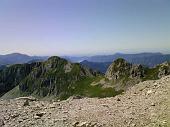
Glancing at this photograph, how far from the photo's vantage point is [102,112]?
18.4 metres

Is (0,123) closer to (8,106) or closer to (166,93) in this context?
(8,106)

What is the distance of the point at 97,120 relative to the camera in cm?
1700

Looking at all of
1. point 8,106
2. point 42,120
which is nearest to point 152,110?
point 42,120

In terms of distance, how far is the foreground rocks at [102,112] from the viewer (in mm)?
16453

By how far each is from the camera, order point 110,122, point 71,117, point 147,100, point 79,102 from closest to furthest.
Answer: point 110,122, point 71,117, point 147,100, point 79,102

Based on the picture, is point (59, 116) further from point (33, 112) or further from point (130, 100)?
point (130, 100)

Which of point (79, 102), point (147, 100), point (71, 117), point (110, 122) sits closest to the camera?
point (110, 122)

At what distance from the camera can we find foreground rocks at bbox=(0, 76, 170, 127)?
16.5m

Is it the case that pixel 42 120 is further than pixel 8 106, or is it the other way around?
pixel 8 106

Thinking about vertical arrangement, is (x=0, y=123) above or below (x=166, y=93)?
below

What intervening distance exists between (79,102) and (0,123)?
625 cm

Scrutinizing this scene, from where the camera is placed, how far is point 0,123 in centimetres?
Answer: 1827

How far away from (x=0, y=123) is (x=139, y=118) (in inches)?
323

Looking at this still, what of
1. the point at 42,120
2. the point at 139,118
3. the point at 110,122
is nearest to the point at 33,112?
the point at 42,120
